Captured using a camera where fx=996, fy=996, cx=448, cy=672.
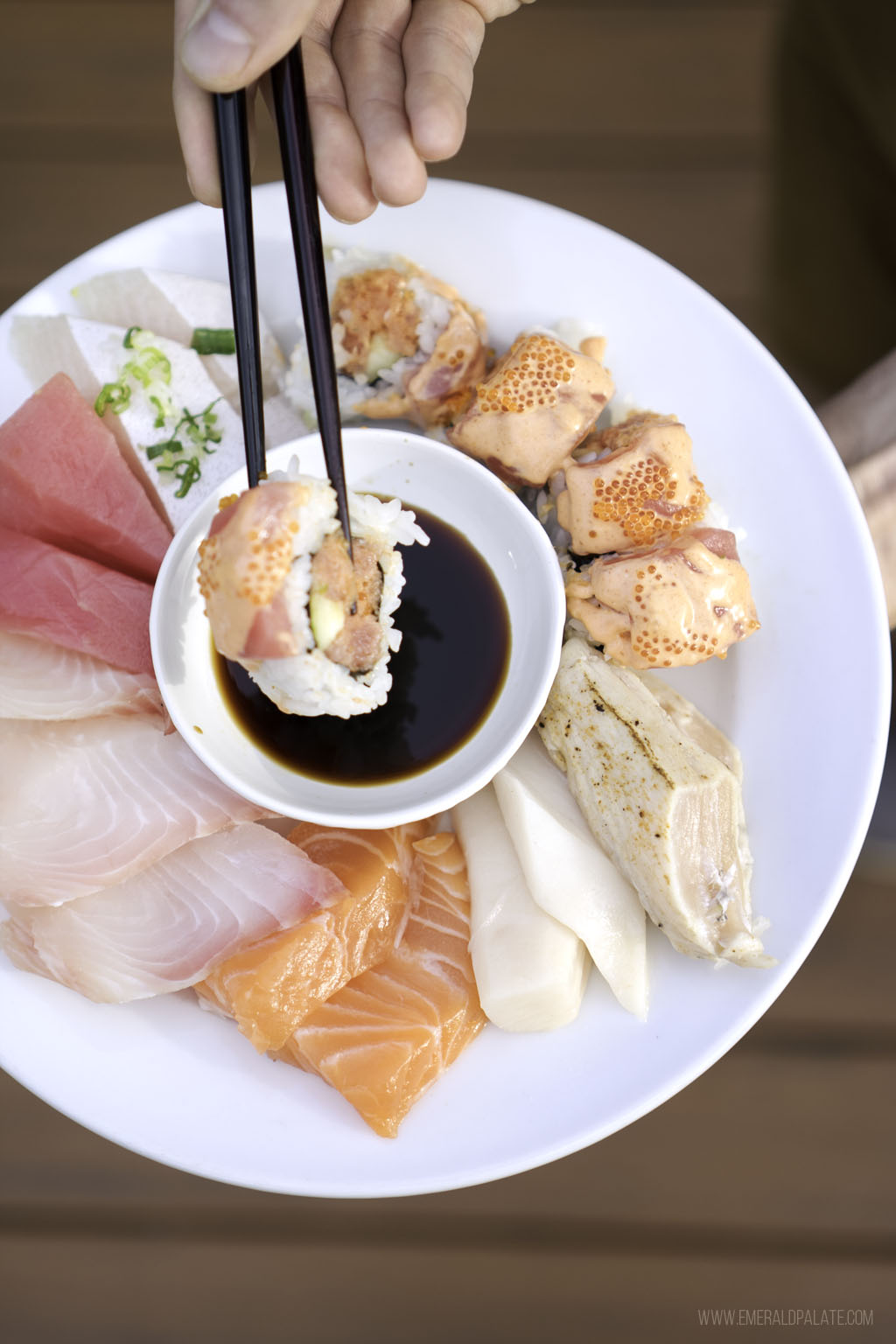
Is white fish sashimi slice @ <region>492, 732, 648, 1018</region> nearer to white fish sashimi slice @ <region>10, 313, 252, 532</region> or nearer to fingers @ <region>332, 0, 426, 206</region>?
white fish sashimi slice @ <region>10, 313, 252, 532</region>

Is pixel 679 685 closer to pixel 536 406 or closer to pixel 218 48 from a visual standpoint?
pixel 536 406

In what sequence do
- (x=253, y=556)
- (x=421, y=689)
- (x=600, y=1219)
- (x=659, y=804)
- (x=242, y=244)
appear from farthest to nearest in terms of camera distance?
1. (x=600, y=1219)
2. (x=421, y=689)
3. (x=659, y=804)
4. (x=242, y=244)
5. (x=253, y=556)

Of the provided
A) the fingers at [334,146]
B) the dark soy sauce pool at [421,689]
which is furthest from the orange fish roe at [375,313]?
the dark soy sauce pool at [421,689]

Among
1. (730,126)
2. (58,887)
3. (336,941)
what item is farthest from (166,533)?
(730,126)

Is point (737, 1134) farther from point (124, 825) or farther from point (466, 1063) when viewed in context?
point (124, 825)

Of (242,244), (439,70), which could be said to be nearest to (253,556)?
(242,244)

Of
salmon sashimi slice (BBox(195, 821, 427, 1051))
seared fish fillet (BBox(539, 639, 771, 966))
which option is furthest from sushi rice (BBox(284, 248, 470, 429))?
Result: salmon sashimi slice (BBox(195, 821, 427, 1051))

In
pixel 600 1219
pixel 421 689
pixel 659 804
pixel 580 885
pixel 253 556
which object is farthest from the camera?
pixel 600 1219

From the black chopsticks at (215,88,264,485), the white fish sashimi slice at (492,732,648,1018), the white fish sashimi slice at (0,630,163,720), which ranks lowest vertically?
the white fish sashimi slice at (492,732,648,1018)
